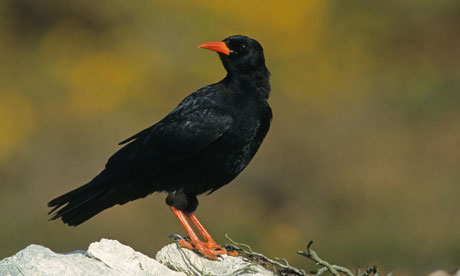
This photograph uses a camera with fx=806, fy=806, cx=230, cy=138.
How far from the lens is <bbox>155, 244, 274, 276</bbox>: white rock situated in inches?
186

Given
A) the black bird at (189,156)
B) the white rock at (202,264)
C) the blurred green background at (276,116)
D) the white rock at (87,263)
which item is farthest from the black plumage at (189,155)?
the blurred green background at (276,116)

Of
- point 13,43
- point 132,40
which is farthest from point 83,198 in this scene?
point 13,43

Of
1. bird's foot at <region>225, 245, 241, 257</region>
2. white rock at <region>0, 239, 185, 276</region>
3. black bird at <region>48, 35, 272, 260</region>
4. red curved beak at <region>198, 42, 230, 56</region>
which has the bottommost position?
white rock at <region>0, 239, 185, 276</region>

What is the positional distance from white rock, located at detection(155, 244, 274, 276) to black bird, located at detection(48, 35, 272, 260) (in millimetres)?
176

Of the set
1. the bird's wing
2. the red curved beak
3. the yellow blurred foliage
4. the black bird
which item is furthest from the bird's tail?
the yellow blurred foliage

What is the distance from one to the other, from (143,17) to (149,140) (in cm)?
1049

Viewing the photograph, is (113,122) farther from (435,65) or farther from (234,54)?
(234,54)

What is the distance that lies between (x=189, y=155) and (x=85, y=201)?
2.46ft

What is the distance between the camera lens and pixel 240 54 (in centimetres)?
562

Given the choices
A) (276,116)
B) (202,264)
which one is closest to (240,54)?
(202,264)

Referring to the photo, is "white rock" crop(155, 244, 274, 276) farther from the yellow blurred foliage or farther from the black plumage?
the yellow blurred foliage

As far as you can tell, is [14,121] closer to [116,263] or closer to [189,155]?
[189,155]

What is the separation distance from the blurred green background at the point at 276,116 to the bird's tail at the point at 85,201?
160 inches

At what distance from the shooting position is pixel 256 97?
543 centimetres
